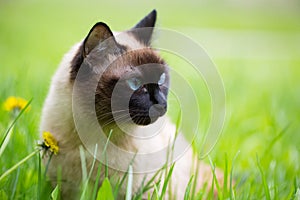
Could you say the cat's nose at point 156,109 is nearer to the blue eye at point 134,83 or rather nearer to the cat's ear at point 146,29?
the blue eye at point 134,83

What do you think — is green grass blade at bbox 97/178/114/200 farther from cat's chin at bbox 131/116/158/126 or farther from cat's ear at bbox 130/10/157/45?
cat's ear at bbox 130/10/157/45

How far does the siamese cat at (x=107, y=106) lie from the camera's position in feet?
5.66

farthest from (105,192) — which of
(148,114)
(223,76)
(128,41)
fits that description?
(223,76)

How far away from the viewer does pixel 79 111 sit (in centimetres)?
180

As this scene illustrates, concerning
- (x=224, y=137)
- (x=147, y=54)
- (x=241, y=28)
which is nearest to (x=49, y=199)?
(x=147, y=54)

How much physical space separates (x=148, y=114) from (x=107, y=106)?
160mm

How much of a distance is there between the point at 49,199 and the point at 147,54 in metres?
0.63

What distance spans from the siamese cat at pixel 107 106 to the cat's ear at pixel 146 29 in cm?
5

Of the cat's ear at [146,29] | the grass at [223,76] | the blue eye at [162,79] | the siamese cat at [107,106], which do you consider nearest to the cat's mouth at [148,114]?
the siamese cat at [107,106]

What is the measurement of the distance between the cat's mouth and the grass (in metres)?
0.23

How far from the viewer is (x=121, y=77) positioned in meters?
1.74

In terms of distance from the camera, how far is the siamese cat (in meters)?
1.72

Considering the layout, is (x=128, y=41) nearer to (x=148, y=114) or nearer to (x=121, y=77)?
(x=121, y=77)

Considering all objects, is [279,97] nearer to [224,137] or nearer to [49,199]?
[224,137]
